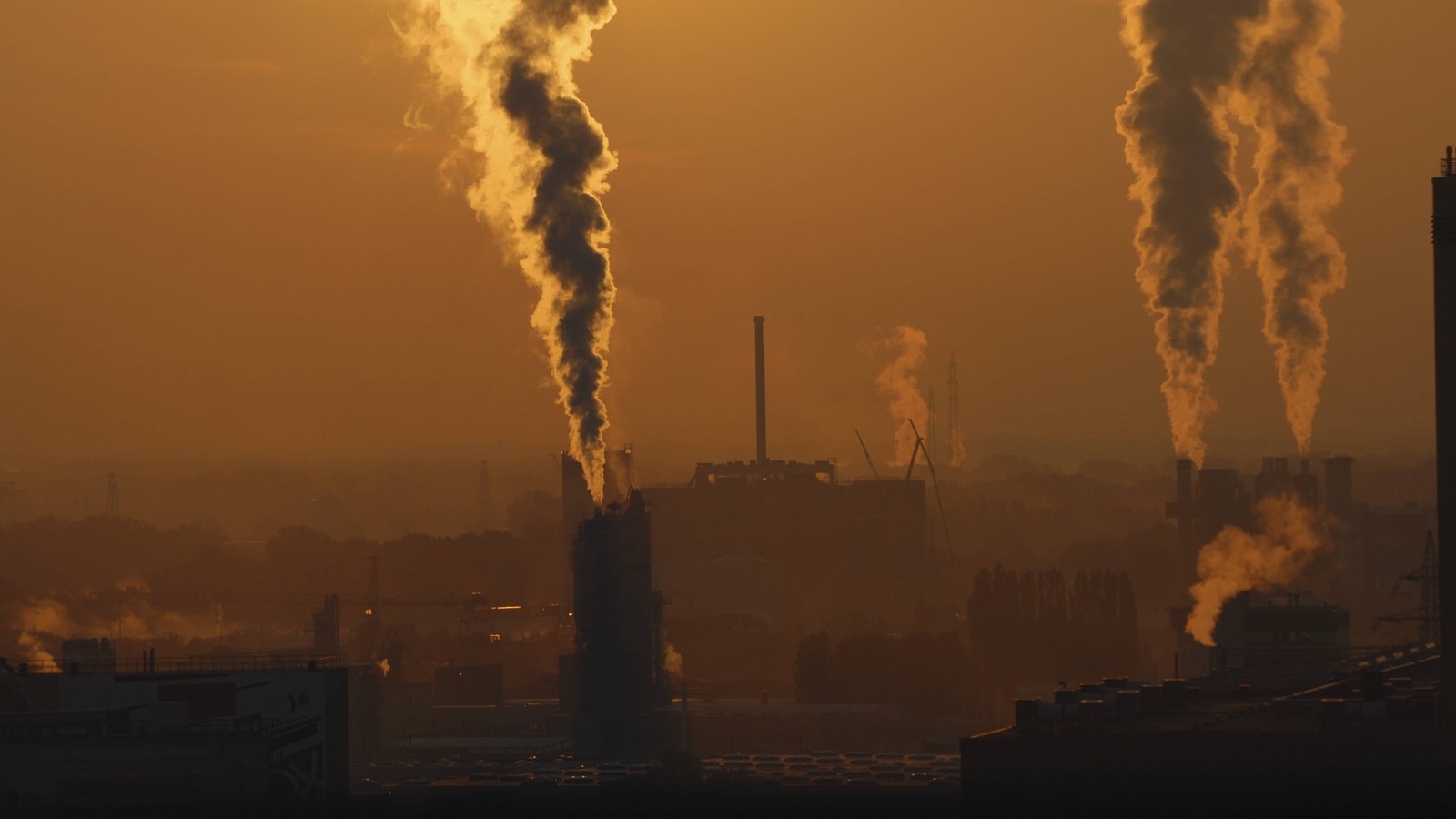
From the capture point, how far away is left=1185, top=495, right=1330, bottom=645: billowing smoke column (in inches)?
5064

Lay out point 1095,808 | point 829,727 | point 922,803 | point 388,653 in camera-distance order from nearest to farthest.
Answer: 1. point 1095,808
2. point 922,803
3. point 829,727
4. point 388,653

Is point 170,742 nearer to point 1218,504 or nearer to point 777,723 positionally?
point 777,723

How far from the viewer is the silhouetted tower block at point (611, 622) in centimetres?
13638

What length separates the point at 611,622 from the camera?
13625 cm

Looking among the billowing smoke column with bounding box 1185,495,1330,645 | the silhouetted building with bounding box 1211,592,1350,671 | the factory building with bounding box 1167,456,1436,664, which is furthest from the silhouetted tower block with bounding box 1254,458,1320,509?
the silhouetted building with bounding box 1211,592,1350,671

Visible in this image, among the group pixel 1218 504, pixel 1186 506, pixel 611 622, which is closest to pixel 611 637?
pixel 611 622

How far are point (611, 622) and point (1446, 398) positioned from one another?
72.7 m

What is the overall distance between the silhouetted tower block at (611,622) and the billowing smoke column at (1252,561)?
26.4m

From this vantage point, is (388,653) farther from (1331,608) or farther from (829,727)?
(1331,608)

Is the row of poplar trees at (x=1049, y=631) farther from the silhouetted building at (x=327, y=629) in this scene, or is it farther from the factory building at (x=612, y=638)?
the silhouetted building at (x=327, y=629)

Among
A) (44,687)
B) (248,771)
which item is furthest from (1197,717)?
(44,687)

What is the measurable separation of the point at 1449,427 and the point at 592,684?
73665 millimetres

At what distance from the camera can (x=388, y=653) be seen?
19300 cm

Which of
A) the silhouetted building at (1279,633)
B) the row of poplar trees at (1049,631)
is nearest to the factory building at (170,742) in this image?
the silhouetted building at (1279,633)
